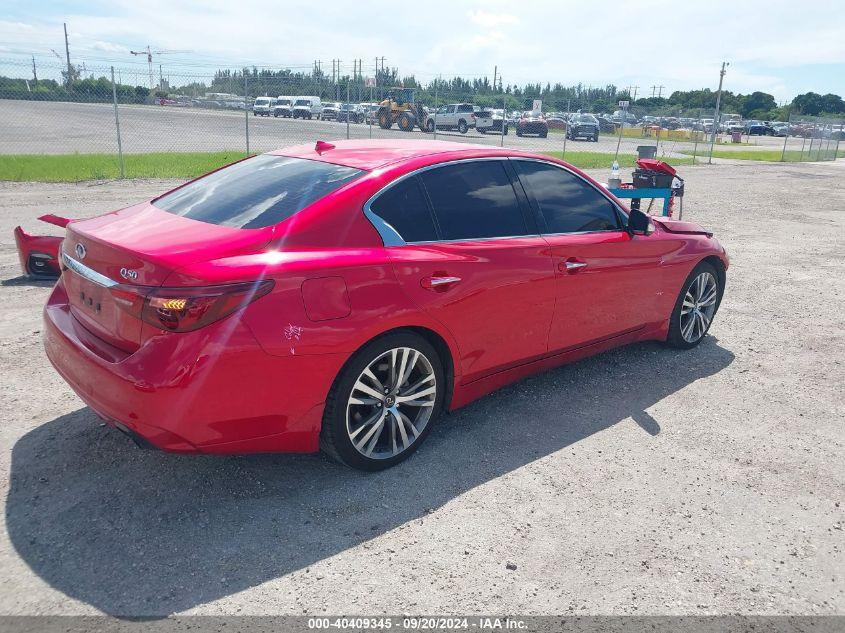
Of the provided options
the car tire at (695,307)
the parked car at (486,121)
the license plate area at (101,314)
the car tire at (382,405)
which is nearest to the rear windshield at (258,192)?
the license plate area at (101,314)

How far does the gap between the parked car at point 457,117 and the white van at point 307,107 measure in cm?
1285

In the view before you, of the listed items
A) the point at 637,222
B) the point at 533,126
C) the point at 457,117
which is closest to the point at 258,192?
the point at 637,222

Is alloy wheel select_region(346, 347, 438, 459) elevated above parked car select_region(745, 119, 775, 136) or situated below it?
below

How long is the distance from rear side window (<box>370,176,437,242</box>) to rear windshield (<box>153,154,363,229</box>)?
22 cm

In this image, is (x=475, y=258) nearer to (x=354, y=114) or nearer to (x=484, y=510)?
(x=484, y=510)

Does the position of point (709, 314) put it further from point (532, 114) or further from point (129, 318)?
point (532, 114)

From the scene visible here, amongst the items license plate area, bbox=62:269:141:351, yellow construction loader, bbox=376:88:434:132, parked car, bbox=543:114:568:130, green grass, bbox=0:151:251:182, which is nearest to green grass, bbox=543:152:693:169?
green grass, bbox=0:151:251:182

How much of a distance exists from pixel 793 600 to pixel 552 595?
3.28 feet

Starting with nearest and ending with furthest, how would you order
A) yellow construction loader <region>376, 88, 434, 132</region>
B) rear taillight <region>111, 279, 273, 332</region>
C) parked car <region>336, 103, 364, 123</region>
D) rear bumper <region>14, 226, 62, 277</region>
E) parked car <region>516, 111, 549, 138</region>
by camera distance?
rear taillight <region>111, 279, 273, 332</region> → rear bumper <region>14, 226, 62, 277</region> → yellow construction loader <region>376, 88, 434, 132</region> → parked car <region>516, 111, 549, 138</region> → parked car <region>336, 103, 364, 123</region>

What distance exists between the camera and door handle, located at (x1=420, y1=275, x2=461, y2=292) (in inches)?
141

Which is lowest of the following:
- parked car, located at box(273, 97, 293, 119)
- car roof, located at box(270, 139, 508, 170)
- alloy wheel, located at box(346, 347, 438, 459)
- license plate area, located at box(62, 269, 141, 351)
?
alloy wheel, located at box(346, 347, 438, 459)

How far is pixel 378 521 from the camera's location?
3.24 metres

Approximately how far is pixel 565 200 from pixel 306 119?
4764cm

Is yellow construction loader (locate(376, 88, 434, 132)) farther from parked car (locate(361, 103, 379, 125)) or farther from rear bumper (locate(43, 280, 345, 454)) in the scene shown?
rear bumper (locate(43, 280, 345, 454))
